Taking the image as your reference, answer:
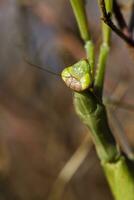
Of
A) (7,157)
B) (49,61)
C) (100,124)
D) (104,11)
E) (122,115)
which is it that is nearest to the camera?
(104,11)

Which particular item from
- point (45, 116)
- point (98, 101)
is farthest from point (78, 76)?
point (45, 116)

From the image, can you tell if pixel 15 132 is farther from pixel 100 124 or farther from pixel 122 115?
pixel 100 124

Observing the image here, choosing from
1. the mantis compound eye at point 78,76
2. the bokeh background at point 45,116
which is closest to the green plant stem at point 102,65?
the mantis compound eye at point 78,76

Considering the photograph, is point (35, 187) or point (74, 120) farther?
point (74, 120)

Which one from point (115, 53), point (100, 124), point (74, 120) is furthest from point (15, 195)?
point (100, 124)

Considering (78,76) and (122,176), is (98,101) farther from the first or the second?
(122,176)

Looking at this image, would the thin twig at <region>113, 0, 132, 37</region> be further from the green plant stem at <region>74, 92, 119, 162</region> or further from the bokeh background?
the bokeh background

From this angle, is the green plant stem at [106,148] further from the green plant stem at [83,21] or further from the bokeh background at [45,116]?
the bokeh background at [45,116]
